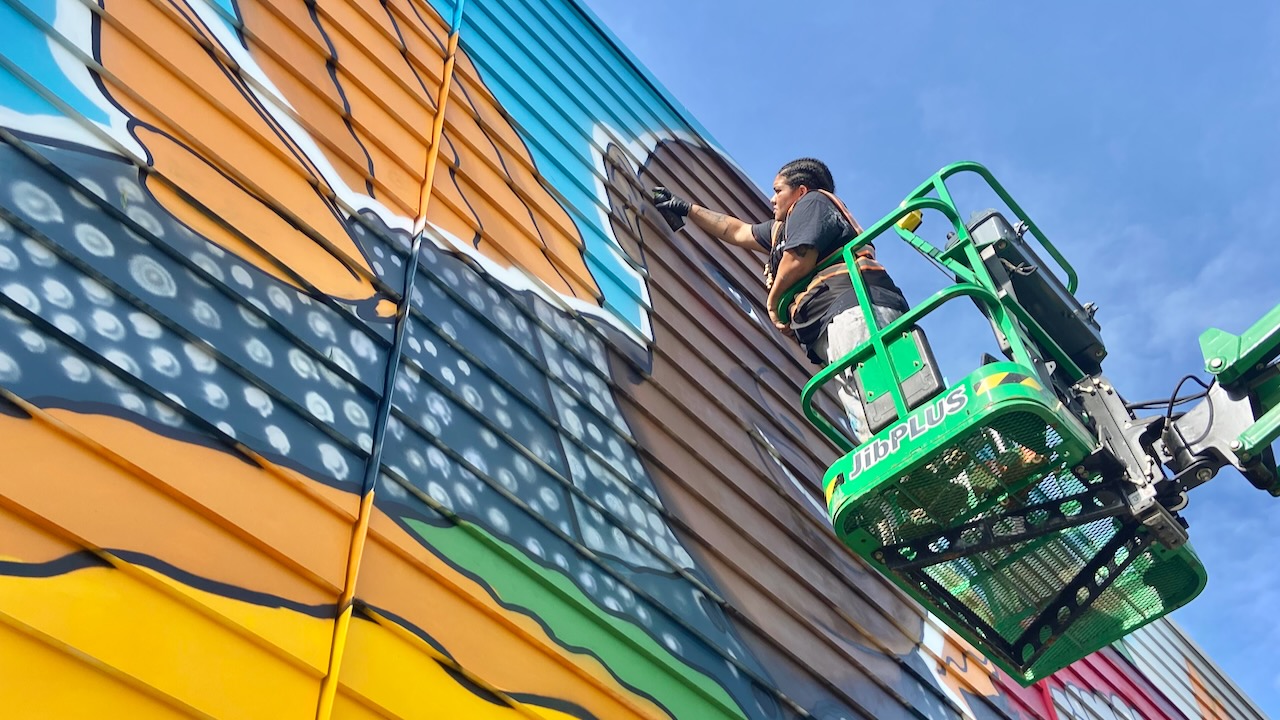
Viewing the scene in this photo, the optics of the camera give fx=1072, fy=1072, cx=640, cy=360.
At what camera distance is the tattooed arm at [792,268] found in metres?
4.03

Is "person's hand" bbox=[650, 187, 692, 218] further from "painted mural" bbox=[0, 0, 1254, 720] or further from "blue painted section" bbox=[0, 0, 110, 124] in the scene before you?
"blue painted section" bbox=[0, 0, 110, 124]

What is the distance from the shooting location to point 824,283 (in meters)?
4.08

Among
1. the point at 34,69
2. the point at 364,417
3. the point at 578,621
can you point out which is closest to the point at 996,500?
the point at 578,621

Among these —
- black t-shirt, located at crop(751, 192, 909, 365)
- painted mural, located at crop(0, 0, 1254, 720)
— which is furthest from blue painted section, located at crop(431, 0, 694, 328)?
black t-shirt, located at crop(751, 192, 909, 365)

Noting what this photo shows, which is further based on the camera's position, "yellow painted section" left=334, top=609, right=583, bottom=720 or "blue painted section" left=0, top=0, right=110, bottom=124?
"blue painted section" left=0, top=0, right=110, bottom=124

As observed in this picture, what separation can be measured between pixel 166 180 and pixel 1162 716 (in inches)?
280

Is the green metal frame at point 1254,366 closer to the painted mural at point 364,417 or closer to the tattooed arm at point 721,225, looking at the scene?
the painted mural at point 364,417

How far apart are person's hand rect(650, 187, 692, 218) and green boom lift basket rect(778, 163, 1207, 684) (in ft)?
4.31

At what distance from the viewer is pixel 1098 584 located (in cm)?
371

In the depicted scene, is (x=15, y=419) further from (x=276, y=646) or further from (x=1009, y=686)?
(x=1009, y=686)

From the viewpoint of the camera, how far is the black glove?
5.07 meters

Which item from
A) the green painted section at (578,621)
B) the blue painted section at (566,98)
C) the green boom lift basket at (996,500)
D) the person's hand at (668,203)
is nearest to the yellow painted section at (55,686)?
the green painted section at (578,621)

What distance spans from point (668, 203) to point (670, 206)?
0.02 meters

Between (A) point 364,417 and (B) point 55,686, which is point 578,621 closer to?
(A) point 364,417
